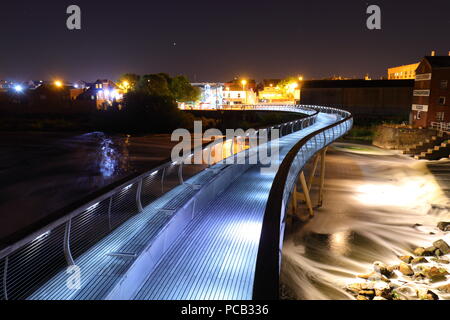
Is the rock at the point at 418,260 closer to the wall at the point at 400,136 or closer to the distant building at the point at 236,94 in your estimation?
the wall at the point at 400,136

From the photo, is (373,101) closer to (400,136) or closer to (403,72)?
(400,136)

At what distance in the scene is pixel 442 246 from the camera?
42.1ft

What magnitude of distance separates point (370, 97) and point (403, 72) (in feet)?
175

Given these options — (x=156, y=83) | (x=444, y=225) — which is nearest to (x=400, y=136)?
(x=444, y=225)

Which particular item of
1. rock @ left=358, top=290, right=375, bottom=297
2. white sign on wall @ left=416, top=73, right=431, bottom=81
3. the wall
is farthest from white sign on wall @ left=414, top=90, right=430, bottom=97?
rock @ left=358, top=290, right=375, bottom=297

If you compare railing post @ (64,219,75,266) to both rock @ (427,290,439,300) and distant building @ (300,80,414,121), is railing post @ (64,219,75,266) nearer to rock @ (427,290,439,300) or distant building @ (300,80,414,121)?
rock @ (427,290,439,300)

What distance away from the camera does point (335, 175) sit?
2562 cm

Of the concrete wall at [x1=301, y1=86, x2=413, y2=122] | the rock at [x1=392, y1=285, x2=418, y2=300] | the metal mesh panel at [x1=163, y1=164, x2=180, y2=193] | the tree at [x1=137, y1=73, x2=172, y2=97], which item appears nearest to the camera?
the rock at [x1=392, y1=285, x2=418, y2=300]

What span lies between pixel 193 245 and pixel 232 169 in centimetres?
467

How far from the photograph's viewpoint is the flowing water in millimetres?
11141

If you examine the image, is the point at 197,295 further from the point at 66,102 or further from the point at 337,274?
the point at 66,102

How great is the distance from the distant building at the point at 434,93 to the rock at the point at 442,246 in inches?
1030

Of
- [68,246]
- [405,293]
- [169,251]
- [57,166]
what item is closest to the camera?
[68,246]

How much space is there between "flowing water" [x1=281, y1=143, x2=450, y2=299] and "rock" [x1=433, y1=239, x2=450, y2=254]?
0.69 meters
